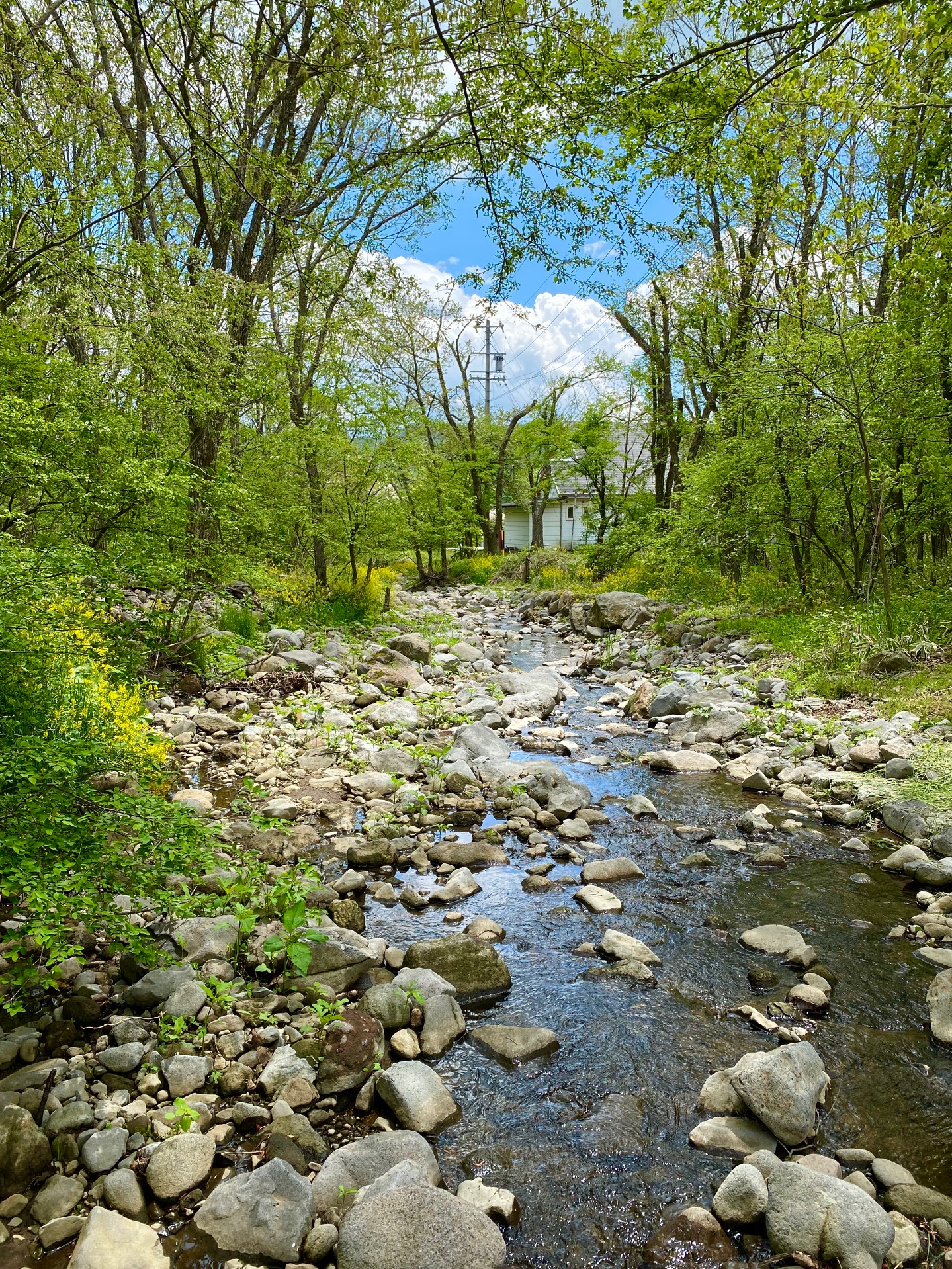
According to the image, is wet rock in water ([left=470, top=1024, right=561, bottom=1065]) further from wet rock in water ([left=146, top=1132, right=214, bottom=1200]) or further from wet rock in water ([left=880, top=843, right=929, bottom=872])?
wet rock in water ([left=880, top=843, right=929, bottom=872])

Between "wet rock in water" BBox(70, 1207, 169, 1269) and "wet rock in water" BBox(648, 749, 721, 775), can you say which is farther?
"wet rock in water" BBox(648, 749, 721, 775)

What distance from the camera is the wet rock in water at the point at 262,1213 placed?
2.21 meters

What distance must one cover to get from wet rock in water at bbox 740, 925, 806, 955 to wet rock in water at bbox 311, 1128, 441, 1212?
2278mm

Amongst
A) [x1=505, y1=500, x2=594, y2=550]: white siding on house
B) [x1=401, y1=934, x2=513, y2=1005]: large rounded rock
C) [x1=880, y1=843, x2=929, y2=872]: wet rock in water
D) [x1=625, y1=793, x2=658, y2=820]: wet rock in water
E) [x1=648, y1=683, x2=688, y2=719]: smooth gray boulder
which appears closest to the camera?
[x1=401, y1=934, x2=513, y2=1005]: large rounded rock

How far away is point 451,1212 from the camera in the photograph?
2.27 metres

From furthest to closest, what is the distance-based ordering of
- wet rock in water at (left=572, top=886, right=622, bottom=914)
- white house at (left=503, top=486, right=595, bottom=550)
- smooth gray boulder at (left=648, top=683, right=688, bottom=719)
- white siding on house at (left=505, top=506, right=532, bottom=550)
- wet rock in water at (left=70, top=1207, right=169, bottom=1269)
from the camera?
white siding on house at (left=505, top=506, right=532, bottom=550) → white house at (left=503, top=486, right=595, bottom=550) → smooth gray boulder at (left=648, top=683, right=688, bottom=719) → wet rock in water at (left=572, top=886, right=622, bottom=914) → wet rock in water at (left=70, top=1207, right=169, bottom=1269)

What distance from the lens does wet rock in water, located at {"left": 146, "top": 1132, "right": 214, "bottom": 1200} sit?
2.38 m

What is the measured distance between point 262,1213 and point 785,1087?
Answer: 6.36 ft

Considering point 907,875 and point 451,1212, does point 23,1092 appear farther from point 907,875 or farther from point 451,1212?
point 907,875

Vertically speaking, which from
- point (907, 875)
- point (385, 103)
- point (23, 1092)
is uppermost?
point (385, 103)

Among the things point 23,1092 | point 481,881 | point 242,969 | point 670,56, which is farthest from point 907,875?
point 670,56

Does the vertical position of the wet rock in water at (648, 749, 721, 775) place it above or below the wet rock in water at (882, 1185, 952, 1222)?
above

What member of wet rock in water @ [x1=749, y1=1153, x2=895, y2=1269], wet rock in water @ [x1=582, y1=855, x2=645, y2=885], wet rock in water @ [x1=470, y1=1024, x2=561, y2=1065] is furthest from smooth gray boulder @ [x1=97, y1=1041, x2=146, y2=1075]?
wet rock in water @ [x1=582, y1=855, x2=645, y2=885]

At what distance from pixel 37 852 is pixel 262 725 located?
4.90m
